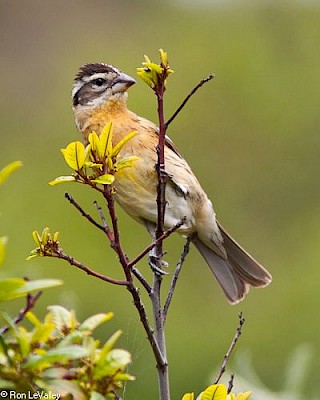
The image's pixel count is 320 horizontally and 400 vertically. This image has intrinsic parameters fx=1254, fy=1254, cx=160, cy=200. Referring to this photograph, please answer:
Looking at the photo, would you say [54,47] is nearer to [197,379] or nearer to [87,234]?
[87,234]

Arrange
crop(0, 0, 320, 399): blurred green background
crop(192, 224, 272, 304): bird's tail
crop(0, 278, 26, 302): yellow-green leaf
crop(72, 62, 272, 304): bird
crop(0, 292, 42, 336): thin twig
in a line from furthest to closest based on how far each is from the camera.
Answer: crop(0, 0, 320, 399): blurred green background → crop(192, 224, 272, 304): bird's tail → crop(72, 62, 272, 304): bird → crop(0, 292, 42, 336): thin twig → crop(0, 278, 26, 302): yellow-green leaf

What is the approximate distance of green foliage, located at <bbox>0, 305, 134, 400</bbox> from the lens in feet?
5.32

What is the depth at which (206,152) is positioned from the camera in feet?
36.2

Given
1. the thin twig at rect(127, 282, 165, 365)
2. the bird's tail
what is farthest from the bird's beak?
the thin twig at rect(127, 282, 165, 365)

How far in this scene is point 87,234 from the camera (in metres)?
8.70

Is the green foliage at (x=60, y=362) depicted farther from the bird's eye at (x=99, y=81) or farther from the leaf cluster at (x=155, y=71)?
the bird's eye at (x=99, y=81)

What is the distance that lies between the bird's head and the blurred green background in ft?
6.74

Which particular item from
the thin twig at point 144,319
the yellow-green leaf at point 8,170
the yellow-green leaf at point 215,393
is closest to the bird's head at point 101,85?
the thin twig at point 144,319

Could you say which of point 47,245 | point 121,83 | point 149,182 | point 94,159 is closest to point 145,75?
point 94,159

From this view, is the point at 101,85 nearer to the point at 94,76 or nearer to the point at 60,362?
the point at 94,76

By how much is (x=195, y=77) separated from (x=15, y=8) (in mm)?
6867

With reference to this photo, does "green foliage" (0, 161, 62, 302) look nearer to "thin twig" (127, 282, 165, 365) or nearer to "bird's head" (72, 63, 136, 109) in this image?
"thin twig" (127, 282, 165, 365)

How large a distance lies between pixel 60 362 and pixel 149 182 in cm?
197

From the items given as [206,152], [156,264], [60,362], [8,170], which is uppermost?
[8,170]
